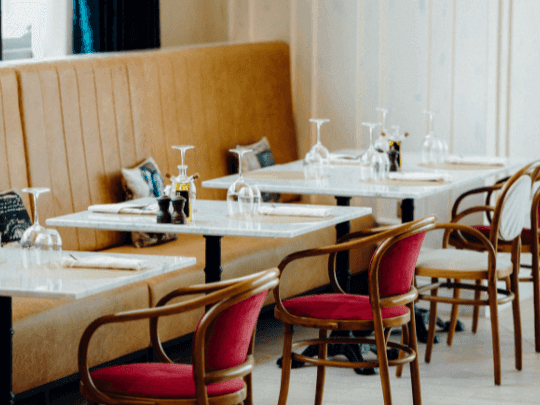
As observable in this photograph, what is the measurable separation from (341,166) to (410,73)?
1189 mm

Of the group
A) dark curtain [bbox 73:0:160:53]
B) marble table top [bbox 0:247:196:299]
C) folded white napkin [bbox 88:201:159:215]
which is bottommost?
marble table top [bbox 0:247:196:299]

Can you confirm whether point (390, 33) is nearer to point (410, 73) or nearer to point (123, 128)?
point (410, 73)

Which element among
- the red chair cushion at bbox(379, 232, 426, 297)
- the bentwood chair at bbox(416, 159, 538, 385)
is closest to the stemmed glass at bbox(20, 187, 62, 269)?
the red chair cushion at bbox(379, 232, 426, 297)

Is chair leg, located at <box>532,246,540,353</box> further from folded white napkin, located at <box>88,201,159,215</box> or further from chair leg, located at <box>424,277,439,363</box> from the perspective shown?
folded white napkin, located at <box>88,201,159,215</box>

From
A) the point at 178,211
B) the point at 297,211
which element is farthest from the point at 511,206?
the point at 178,211

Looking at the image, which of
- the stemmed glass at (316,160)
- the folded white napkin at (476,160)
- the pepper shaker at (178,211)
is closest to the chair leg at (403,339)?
the stemmed glass at (316,160)

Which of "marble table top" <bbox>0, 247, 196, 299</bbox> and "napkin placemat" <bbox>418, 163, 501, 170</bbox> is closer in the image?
"marble table top" <bbox>0, 247, 196, 299</bbox>

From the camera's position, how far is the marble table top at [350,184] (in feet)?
13.1

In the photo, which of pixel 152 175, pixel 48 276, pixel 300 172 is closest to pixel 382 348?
pixel 48 276

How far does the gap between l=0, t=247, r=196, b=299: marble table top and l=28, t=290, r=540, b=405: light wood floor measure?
1.22 m

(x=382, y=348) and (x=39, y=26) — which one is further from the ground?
(x=39, y=26)


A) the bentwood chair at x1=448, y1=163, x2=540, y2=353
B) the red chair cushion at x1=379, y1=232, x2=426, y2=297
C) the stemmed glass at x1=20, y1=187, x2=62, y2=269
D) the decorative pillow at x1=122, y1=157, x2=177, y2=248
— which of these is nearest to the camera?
the stemmed glass at x1=20, y1=187, x2=62, y2=269

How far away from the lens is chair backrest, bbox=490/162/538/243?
401cm

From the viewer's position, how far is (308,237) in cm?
522
